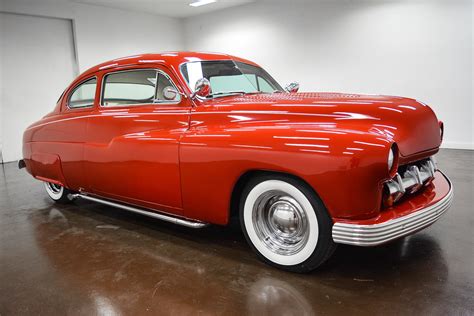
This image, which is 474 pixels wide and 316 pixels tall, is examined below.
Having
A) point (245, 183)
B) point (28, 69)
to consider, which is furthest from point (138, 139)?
point (28, 69)

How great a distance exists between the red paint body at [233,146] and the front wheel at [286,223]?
11 centimetres

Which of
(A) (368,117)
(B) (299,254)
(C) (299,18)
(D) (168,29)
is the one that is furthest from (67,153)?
(D) (168,29)

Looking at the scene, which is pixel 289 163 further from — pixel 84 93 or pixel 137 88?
pixel 84 93

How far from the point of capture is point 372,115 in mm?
2287

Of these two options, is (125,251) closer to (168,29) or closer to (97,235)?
(97,235)

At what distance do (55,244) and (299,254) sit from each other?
7.04ft

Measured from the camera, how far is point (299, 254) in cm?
236

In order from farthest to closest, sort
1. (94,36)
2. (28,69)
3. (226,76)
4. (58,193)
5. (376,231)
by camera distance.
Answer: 1. (94,36)
2. (28,69)
3. (58,193)
4. (226,76)
5. (376,231)

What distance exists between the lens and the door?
2.91 meters

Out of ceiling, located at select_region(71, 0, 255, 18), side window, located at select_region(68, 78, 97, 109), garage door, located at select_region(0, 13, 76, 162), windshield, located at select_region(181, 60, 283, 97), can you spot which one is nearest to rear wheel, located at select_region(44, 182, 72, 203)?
side window, located at select_region(68, 78, 97, 109)

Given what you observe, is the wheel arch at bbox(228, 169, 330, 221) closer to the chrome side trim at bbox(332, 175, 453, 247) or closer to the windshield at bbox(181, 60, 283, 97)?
the chrome side trim at bbox(332, 175, 453, 247)

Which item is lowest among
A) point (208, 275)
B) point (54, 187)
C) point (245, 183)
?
point (208, 275)

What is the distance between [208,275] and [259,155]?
88 cm

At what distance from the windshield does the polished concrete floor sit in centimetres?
125
